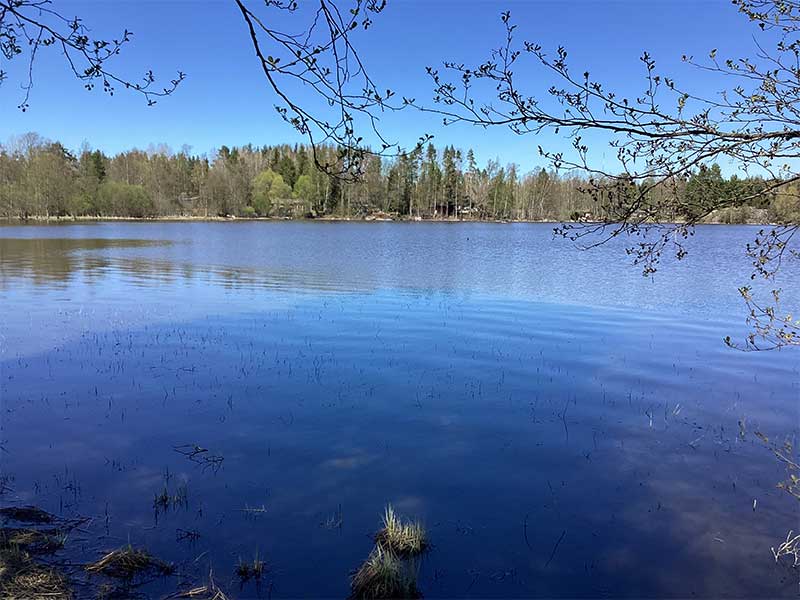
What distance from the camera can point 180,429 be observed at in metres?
8.25

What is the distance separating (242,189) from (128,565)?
12031 cm

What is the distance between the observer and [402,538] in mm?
5520

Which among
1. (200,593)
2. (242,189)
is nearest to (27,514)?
(200,593)

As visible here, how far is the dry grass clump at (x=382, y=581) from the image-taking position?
4.85 m

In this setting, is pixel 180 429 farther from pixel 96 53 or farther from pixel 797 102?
pixel 797 102

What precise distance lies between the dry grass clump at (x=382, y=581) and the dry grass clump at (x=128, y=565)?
1.71 m

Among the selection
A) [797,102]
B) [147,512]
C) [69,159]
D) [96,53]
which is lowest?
[147,512]

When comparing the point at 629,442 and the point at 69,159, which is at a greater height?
the point at 69,159

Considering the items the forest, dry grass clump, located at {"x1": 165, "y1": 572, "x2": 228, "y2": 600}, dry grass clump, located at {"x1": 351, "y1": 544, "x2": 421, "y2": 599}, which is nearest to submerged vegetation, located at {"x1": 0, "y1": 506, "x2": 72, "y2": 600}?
dry grass clump, located at {"x1": 165, "y1": 572, "x2": 228, "y2": 600}

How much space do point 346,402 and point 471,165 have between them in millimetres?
122633

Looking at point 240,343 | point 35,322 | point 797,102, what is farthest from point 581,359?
point 35,322

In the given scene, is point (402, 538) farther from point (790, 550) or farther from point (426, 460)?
point (790, 550)

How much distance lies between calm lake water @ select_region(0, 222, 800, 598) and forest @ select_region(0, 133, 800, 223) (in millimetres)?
81205

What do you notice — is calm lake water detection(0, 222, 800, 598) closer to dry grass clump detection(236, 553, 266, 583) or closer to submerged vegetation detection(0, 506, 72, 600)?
dry grass clump detection(236, 553, 266, 583)
